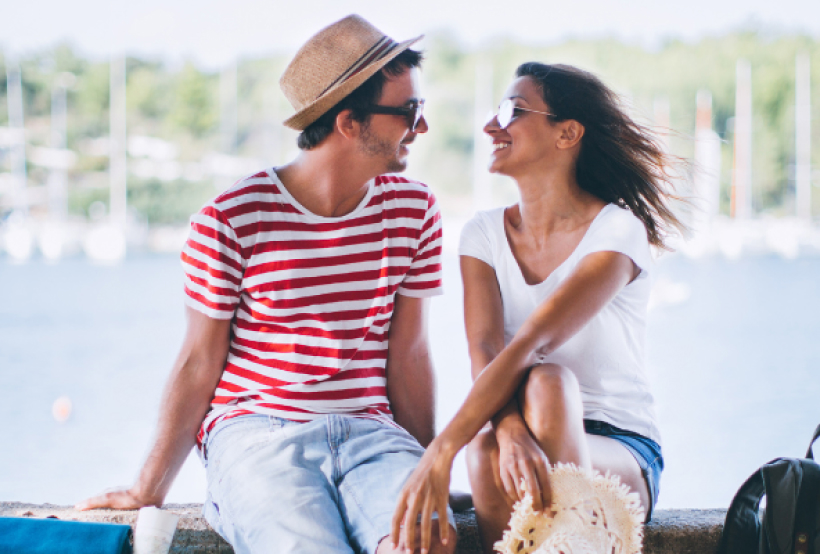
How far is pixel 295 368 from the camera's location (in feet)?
6.27

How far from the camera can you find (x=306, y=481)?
5.61 ft

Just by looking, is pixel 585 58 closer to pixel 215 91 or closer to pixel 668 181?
pixel 215 91

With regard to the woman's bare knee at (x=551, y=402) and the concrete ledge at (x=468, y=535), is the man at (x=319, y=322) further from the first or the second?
the woman's bare knee at (x=551, y=402)

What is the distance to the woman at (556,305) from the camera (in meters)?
1.58

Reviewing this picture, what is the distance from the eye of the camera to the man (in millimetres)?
1755

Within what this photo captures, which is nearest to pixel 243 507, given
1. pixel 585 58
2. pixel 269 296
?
pixel 269 296

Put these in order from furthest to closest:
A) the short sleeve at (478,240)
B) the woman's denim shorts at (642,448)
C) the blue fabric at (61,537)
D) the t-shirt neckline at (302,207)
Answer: the short sleeve at (478,240) → the t-shirt neckline at (302,207) → the woman's denim shorts at (642,448) → the blue fabric at (61,537)

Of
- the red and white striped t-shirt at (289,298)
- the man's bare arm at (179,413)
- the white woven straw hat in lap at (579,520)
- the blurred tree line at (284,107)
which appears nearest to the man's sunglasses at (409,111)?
the red and white striped t-shirt at (289,298)

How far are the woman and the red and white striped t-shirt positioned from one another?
263 mm

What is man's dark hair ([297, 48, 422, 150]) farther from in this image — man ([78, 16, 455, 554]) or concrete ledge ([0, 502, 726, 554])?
concrete ledge ([0, 502, 726, 554])

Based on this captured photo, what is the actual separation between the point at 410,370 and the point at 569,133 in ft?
2.41

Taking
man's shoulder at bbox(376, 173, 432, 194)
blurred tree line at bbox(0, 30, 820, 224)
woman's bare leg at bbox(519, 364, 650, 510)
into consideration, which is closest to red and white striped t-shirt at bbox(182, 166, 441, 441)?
man's shoulder at bbox(376, 173, 432, 194)

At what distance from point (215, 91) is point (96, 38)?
598 centimetres

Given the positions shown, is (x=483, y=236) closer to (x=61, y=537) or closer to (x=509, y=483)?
(x=509, y=483)
